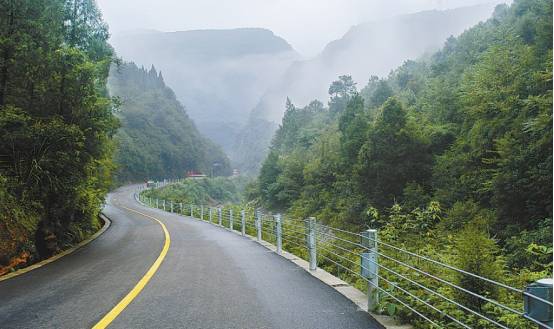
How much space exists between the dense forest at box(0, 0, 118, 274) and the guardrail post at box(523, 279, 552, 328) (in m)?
11.4

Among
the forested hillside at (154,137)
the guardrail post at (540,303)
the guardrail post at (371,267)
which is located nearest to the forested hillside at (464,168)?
the guardrail post at (371,267)

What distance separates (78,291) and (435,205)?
30.3m

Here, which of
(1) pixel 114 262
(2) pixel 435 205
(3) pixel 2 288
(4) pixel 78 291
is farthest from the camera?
(2) pixel 435 205

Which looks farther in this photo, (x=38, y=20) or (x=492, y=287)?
(x=38, y=20)

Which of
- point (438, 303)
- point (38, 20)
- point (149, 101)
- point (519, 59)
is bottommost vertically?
point (438, 303)

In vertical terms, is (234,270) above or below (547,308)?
below

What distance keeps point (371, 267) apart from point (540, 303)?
3135mm

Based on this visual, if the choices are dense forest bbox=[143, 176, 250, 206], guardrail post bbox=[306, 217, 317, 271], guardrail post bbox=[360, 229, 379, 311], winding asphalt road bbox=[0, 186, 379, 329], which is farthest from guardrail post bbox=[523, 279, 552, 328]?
dense forest bbox=[143, 176, 250, 206]

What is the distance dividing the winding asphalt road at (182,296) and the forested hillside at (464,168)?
228 cm

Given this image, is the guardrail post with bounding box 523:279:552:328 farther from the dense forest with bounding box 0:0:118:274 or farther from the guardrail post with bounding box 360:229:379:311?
the dense forest with bounding box 0:0:118:274

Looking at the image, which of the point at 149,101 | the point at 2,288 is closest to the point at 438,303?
the point at 2,288

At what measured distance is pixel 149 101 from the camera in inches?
6122

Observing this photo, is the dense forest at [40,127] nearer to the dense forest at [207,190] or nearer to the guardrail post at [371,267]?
the guardrail post at [371,267]

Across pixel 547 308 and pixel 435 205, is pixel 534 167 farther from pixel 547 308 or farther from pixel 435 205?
pixel 547 308
